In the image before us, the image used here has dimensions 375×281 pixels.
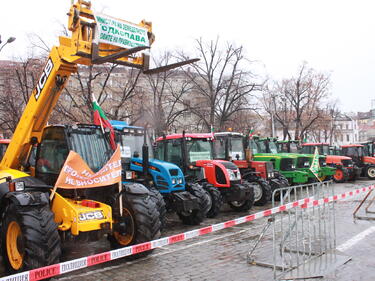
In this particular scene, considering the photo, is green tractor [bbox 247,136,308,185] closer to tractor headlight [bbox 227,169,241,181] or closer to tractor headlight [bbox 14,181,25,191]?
tractor headlight [bbox 227,169,241,181]

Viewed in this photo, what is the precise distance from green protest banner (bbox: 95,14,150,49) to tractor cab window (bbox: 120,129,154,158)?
3.84m

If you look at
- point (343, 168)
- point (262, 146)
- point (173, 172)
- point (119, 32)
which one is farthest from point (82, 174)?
point (343, 168)

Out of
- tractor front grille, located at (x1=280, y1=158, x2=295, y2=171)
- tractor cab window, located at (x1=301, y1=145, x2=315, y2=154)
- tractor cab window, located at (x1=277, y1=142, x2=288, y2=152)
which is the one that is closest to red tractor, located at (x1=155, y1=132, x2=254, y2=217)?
tractor front grille, located at (x1=280, y1=158, x2=295, y2=171)

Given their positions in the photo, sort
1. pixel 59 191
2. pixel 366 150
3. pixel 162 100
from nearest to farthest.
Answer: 1. pixel 59 191
2. pixel 366 150
3. pixel 162 100

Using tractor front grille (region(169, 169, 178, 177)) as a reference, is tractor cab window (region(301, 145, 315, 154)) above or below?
above

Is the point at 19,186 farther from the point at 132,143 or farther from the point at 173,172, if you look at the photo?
the point at 173,172

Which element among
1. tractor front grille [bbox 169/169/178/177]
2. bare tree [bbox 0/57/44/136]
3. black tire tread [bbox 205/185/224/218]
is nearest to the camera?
tractor front grille [bbox 169/169/178/177]

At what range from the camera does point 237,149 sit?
49.7 ft

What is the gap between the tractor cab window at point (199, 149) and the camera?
39.8 ft

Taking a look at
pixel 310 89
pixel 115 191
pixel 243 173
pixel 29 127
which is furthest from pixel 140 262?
pixel 310 89

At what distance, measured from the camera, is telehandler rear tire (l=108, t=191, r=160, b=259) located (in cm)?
695

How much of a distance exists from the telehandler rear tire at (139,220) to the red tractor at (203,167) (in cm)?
461

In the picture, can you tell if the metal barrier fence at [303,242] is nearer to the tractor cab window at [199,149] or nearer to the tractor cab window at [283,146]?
the tractor cab window at [199,149]

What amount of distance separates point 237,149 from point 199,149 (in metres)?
3.15
